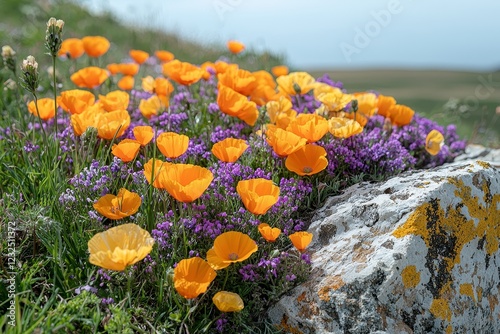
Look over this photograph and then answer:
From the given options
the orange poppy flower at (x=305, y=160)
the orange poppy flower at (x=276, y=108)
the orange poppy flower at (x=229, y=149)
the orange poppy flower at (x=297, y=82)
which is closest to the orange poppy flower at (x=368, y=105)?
the orange poppy flower at (x=297, y=82)

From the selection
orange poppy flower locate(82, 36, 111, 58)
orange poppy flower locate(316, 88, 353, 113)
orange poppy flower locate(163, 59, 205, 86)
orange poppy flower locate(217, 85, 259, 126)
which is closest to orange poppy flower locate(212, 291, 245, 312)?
orange poppy flower locate(217, 85, 259, 126)

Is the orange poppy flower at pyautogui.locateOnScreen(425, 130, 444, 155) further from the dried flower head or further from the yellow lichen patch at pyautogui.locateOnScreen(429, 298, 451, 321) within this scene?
the dried flower head

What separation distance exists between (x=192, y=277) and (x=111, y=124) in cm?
107

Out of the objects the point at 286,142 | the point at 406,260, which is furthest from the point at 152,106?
the point at 406,260

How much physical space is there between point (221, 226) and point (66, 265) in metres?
0.73

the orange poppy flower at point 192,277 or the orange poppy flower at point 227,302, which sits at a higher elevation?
the orange poppy flower at point 192,277

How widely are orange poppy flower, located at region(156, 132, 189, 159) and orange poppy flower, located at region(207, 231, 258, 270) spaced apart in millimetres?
528

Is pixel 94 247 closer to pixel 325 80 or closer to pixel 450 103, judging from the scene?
pixel 325 80

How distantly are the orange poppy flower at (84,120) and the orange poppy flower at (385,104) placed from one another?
1.77 metres

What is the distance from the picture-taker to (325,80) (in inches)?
184

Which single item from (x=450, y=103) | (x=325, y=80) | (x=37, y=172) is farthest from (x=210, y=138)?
(x=450, y=103)

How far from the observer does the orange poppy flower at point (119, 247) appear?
2.16 metres

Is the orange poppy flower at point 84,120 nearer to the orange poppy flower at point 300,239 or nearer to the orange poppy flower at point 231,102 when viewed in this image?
the orange poppy flower at point 231,102

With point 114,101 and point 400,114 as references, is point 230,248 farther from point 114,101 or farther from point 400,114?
point 400,114
